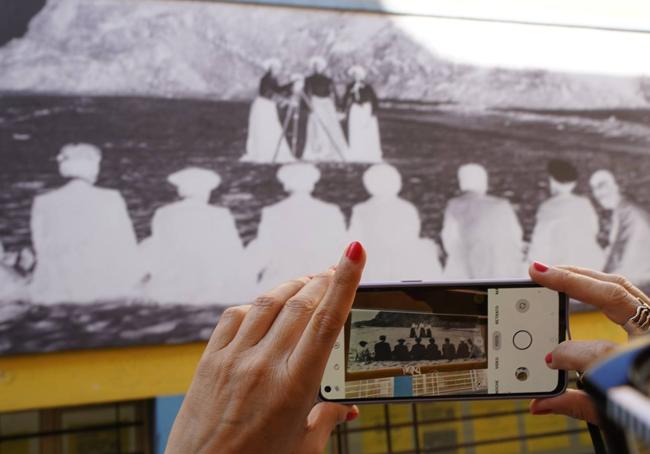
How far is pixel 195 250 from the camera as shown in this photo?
2.87 meters

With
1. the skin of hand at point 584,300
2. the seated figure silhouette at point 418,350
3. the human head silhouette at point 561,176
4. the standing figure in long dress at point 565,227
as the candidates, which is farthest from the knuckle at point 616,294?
the human head silhouette at point 561,176

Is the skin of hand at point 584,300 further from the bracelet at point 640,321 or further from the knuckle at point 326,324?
the knuckle at point 326,324

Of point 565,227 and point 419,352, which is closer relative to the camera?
point 419,352

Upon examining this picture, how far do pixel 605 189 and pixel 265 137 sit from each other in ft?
6.20

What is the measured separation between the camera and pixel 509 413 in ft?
11.5

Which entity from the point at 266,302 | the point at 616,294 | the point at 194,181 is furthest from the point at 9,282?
the point at 616,294

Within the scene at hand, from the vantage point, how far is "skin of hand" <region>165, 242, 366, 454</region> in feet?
1.74

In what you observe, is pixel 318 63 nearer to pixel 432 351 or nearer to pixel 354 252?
pixel 432 351

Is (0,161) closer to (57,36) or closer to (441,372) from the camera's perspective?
(57,36)

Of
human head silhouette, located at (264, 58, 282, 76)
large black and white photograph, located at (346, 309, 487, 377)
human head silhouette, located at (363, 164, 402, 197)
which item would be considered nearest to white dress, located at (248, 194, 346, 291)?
human head silhouette, located at (363, 164, 402, 197)

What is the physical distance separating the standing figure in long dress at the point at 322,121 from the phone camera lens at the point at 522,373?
224cm

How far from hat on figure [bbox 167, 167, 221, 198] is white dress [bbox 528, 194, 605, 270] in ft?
5.54

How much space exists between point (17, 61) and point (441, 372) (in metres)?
2.64

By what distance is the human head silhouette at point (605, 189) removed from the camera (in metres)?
3.38
